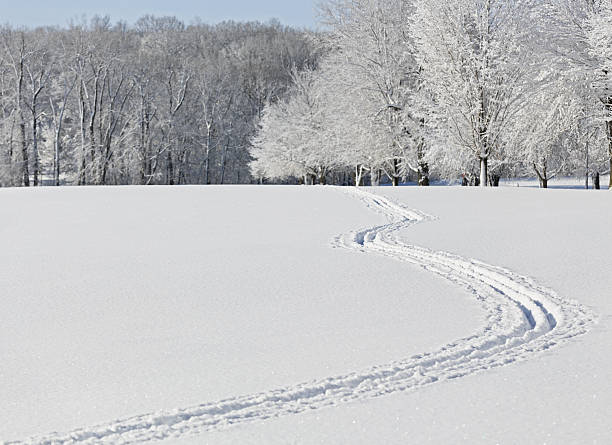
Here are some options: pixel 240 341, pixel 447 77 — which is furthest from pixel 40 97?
pixel 240 341

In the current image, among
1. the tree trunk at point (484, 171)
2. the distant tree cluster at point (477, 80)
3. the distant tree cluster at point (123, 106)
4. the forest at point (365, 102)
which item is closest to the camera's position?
the distant tree cluster at point (477, 80)

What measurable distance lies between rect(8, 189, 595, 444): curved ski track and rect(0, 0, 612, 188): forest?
13513 mm

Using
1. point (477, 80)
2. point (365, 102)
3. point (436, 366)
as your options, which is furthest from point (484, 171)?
point (436, 366)

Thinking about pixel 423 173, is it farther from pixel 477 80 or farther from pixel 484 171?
pixel 477 80

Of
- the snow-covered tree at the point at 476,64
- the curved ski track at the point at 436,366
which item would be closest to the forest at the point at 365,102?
the snow-covered tree at the point at 476,64

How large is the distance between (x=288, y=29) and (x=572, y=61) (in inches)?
2072

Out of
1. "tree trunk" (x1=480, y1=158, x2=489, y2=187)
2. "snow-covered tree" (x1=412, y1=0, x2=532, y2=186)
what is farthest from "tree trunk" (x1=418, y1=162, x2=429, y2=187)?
"snow-covered tree" (x1=412, y1=0, x2=532, y2=186)

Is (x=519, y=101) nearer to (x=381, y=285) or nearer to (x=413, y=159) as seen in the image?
(x=413, y=159)

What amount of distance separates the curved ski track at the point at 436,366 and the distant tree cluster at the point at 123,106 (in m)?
22.9

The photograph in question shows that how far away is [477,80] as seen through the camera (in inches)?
793

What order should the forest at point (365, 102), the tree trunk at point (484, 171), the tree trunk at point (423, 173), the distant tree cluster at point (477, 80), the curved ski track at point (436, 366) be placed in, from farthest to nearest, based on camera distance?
the tree trunk at point (423, 173) → the tree trunk at point (484, 171) → the forest at point (365, 102) → the distant tree cluster at point (477, 80) → the curved ski track at point (436, 366)

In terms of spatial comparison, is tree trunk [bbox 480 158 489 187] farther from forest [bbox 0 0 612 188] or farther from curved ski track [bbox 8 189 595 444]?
→ curved ski track [bbox 8 189 595 444]

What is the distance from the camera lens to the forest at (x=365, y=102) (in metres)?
19.9

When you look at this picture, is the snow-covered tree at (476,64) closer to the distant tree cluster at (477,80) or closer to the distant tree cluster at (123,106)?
the distant tree cluster at (477,80)
